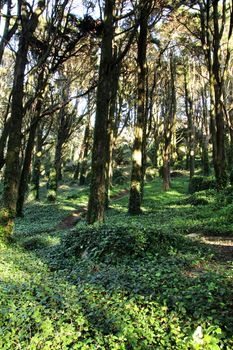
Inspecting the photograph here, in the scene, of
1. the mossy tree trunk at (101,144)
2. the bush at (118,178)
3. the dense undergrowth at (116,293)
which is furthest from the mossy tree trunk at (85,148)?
the dense undergrowth at (116,293)

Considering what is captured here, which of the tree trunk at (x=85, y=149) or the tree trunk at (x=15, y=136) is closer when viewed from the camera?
the tree trunk at (x=15, y=136)

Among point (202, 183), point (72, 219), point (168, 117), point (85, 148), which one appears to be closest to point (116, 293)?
point (72, 219)

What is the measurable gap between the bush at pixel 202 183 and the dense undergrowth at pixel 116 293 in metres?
13.0

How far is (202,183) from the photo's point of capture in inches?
912

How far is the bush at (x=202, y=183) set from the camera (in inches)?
872

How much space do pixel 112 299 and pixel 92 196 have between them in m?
6.27

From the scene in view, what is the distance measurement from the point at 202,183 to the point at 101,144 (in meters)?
13.1

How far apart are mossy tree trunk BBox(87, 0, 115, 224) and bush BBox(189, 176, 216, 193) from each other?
37.8 feet

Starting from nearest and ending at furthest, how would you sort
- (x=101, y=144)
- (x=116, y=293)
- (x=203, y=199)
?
(x=116, y=293), (x=101, y=144), (x=203, y=199)

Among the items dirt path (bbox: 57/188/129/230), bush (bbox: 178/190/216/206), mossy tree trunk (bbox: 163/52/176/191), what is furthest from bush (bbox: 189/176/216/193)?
dirt path (bbox: 57/188/129/230)

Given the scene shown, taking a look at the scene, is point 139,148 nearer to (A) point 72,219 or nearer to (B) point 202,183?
(A) point 72,219

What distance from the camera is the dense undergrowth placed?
14.4 ft

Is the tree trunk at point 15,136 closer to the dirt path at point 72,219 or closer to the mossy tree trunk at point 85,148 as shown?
the dirt path at point 72,219

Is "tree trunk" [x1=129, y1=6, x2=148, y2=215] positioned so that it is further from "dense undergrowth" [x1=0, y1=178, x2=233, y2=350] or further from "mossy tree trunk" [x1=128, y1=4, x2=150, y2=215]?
"dense undergrowth" [x1=0, y1=178, x2=233, y2=350]
